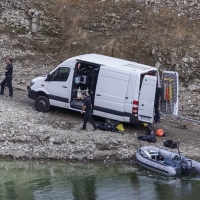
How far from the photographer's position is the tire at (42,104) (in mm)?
19125

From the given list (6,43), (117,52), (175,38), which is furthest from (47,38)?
(175,38)

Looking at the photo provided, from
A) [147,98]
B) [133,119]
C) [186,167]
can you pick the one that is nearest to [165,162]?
[186,167]

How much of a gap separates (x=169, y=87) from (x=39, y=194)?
19.2ft

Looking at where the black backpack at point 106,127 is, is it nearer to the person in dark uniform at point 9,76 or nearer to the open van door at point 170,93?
the open van door at point 170,93

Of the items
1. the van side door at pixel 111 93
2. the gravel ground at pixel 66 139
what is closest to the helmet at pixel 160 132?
the gravel ground at pixel 66 139

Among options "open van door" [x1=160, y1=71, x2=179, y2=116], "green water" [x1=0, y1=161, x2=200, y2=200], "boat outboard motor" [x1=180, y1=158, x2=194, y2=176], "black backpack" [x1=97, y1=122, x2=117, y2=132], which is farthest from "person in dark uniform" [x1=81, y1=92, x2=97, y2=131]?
"boat outboard motor" [x1=180, y1=158, x2=194, y2=176]

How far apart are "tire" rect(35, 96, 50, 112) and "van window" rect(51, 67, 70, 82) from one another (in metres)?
0.76

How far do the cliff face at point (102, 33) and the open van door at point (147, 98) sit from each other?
4.57 metres

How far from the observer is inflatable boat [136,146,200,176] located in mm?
15805

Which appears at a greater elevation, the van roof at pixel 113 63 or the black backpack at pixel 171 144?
the van roof at pixel 113 63

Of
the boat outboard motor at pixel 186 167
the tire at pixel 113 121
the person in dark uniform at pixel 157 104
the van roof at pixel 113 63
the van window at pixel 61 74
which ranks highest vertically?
the van roof at pixel 113 63

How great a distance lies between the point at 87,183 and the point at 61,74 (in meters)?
4.71

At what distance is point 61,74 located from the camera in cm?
1884

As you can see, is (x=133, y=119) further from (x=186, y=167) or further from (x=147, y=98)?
(x=186, y=167)
